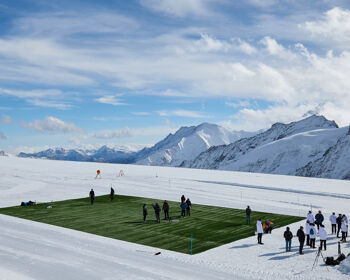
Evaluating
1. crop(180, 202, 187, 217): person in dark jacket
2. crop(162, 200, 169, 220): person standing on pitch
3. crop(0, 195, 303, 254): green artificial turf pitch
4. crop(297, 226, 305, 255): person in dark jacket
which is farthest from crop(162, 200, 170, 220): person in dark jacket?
crop(297, 226, 305, 255): person in dark jacket

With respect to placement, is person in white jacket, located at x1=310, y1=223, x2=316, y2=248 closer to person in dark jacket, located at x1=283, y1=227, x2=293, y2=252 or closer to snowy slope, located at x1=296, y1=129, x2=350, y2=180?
person in dark jacket, located at x1=283, y1=227, x2=293, y2=252

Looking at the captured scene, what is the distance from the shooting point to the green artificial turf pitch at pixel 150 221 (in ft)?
88.3

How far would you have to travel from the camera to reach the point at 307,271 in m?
20.3

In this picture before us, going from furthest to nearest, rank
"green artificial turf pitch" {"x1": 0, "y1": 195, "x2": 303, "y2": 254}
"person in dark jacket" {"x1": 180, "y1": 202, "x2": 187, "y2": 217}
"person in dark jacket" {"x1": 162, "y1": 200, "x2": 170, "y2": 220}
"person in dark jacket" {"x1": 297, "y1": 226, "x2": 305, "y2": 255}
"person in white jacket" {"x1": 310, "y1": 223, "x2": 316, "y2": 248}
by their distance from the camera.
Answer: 1. "person in dark jacket" {"x1": 180, "y1": 202, "x2": 187, "y2": 217}
2. "person in dark jacket" {"x1": 162, "y1": 200, "x2": 170, "y2": 220}
3. "green artificial turf pitch" {"x1": 0, "y1": 195, "x2": 303, "y2": 254}
4. "person in white jacket" {"x1": 310, "y1": 223, "x2": 316, "y2": 248}
5. "person in dark jacket" {"x1": 297, "y1": 226, "x2": 305, "y2": 255}

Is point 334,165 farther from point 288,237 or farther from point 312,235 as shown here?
point 288,237

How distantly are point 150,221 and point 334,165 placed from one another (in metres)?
160

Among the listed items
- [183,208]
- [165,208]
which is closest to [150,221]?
[165,208]

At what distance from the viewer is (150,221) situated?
32.8 metres

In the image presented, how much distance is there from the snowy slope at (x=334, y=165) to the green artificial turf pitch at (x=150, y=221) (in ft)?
444

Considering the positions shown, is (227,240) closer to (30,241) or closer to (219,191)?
(30,241)

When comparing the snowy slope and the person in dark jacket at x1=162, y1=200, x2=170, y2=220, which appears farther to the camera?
the snowy slope

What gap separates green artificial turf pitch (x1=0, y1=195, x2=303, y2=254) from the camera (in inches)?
1060

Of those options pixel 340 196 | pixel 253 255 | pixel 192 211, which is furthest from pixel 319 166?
pixel 253 255

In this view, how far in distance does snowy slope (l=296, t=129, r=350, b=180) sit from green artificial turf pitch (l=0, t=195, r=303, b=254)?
135 m
